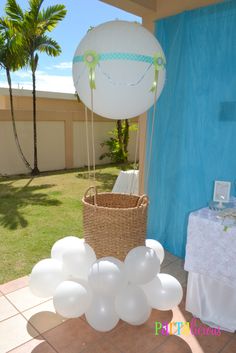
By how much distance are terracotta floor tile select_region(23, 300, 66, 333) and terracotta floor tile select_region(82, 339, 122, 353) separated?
323 mm

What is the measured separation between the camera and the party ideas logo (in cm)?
191

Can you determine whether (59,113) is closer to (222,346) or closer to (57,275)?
(57,275)

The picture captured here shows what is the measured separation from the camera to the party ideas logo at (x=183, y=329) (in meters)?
1.91

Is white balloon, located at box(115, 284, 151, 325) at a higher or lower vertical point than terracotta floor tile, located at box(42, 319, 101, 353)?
higher

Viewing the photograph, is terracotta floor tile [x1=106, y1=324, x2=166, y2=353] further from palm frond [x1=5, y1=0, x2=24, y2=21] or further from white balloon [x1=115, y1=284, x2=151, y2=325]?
palm frond [x1=5, y1=0, x2=24, y2=21]

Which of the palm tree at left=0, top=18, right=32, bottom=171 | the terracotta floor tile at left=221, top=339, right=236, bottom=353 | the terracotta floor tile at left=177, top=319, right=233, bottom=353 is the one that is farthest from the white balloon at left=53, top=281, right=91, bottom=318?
the palm tree at left=0, top=18, right=32, bottom=171

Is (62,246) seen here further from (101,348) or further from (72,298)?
(101,348)

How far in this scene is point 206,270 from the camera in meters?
1.91

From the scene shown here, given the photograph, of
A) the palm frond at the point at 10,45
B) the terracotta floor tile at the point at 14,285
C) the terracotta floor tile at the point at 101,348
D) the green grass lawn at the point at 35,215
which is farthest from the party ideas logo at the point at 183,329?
the palm frond at the point at 10,45

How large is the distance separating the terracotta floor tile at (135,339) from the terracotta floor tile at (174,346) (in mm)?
32

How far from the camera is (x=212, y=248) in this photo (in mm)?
1870

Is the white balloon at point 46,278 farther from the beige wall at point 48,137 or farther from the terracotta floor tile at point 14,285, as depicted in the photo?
the beige wall at point 48,137

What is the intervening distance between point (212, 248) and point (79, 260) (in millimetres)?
879

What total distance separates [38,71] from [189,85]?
16.6 ft
